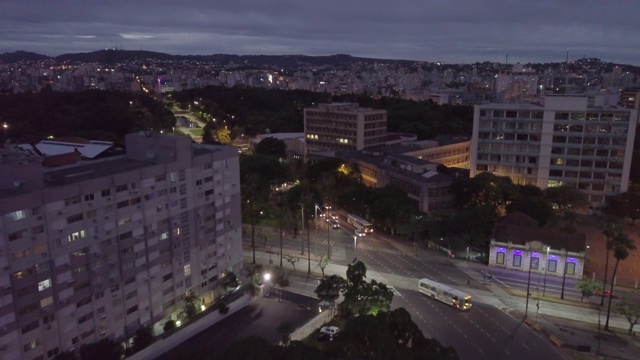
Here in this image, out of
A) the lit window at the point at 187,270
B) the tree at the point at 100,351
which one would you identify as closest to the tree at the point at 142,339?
the tree at the point at 100,351

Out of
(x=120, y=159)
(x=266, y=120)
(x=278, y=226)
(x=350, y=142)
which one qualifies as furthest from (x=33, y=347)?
(x=266, y=120)

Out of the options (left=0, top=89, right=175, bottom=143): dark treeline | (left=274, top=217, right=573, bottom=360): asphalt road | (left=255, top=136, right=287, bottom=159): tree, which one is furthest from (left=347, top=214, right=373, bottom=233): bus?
(left=0, top=89, right=175, bottom=143): dark treeline

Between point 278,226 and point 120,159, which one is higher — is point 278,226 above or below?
below

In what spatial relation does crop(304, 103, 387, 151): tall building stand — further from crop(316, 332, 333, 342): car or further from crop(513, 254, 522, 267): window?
crop(316, 332, 333, 342): car

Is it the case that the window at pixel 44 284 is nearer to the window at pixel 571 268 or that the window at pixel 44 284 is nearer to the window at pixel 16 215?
the window at pixel 16 215

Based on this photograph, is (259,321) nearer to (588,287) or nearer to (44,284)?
(44,284)

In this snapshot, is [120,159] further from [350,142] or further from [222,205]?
[350,142]
